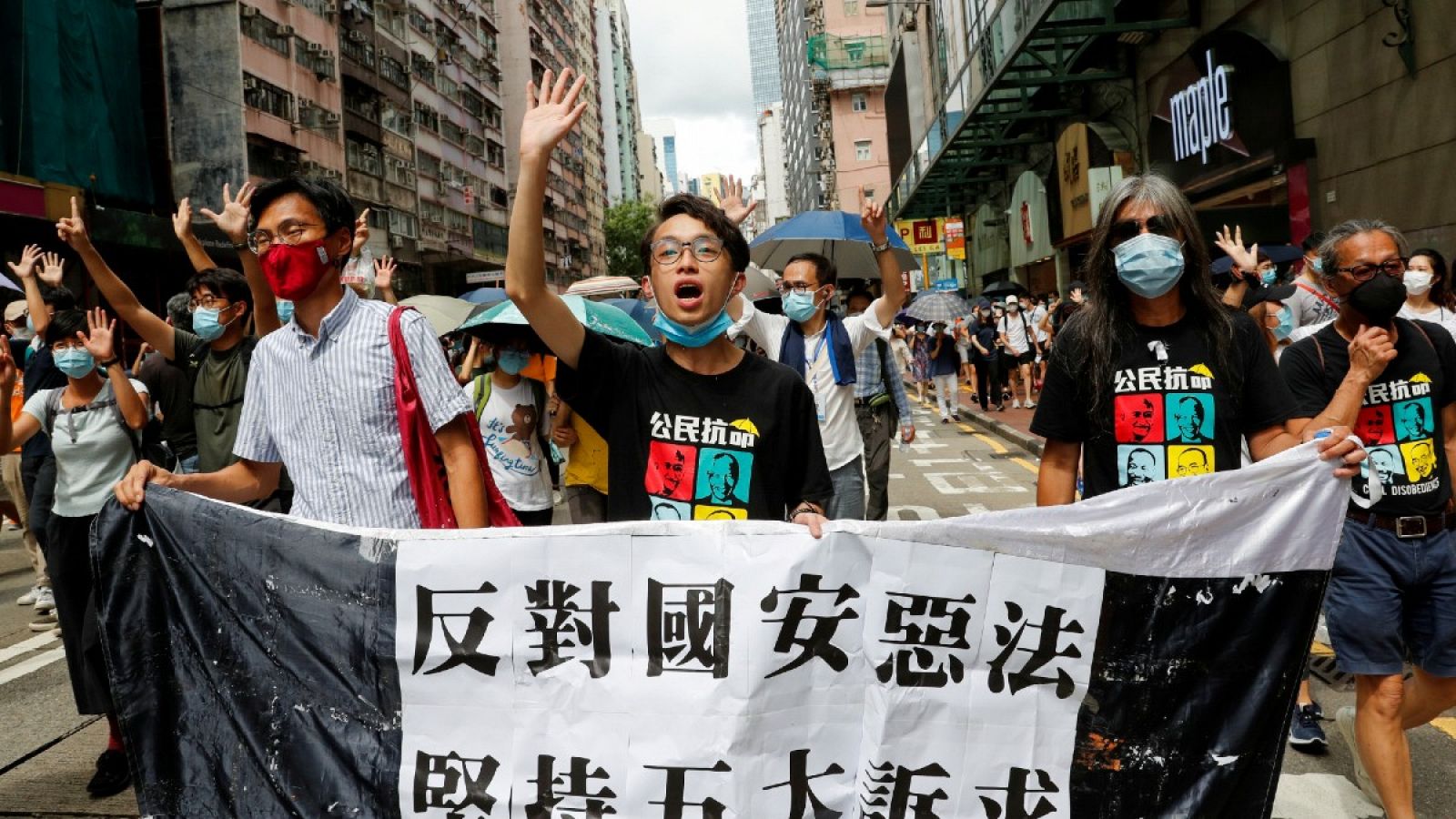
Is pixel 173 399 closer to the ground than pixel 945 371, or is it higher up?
closer to the ground

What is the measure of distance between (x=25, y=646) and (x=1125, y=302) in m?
6.75

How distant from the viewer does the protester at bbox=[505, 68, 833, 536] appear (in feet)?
9.80

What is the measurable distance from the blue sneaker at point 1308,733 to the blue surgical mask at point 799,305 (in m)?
3.09

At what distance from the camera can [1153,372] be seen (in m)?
3.12

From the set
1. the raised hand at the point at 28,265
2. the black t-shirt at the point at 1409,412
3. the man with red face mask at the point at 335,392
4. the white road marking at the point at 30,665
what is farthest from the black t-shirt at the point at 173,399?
the black t-shirt at the point at 1409,412

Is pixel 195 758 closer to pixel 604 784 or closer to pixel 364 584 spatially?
pixel 364 584

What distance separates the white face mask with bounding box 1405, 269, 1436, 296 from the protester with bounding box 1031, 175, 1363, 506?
3.30 metres

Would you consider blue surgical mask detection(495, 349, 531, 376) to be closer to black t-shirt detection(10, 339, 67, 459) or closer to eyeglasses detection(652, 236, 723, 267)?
black t-shirt detection(10, 339, 67, 459)

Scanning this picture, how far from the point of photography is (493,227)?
60.8 m

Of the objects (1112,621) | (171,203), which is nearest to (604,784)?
(1112,621)

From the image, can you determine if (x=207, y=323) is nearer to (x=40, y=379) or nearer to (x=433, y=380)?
(x=40, y=379)

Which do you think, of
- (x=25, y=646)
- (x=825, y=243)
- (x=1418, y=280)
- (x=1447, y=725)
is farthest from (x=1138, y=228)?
(x=825, y=243)

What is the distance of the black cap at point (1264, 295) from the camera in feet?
20.8

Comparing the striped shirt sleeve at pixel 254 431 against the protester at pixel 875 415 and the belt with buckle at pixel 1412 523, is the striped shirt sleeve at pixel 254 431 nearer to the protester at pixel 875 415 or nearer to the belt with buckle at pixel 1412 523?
the belt with buckle at pixel 1412 523
